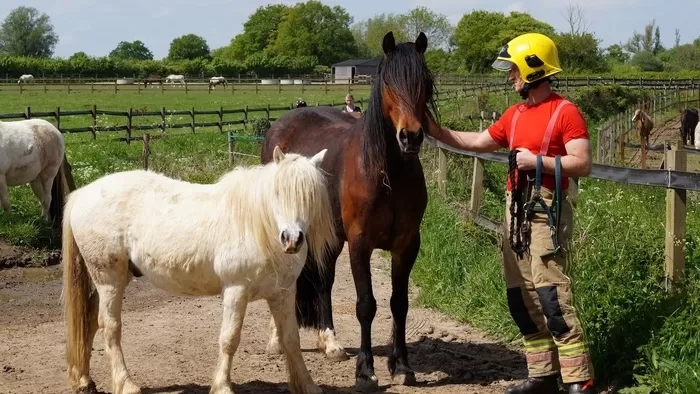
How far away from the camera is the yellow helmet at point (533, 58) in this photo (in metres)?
4.22

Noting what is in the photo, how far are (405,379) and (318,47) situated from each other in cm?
10441

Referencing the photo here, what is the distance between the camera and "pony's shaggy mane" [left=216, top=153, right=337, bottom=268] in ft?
13.7

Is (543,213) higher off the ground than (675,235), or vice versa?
(543,213)

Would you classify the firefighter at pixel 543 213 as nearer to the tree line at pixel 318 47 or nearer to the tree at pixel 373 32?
the tree line at pixel 318 47

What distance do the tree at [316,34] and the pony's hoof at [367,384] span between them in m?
102

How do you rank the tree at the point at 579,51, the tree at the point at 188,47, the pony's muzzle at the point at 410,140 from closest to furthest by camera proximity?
1. the pony's muzzle at the point at 410,140
2. the tree at the point at 579,51
3. the tree at the point at 188,47

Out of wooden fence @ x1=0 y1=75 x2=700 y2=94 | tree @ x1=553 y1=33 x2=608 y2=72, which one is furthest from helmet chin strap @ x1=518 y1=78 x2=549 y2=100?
tree @ x1=553 y1=33 x2=608 y2=72

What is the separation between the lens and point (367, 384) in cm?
503

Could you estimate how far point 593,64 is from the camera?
7069cm

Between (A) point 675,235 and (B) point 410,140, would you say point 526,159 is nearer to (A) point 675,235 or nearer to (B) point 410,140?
(B) point 410,140

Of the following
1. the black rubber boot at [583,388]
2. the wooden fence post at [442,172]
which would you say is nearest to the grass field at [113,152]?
the wooden fence post at [442,172]

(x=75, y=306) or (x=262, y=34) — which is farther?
(x=262, y=34)

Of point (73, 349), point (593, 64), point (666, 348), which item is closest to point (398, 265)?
point (666, 348)

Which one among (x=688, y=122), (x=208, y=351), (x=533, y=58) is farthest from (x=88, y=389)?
(x=688, y=122)
